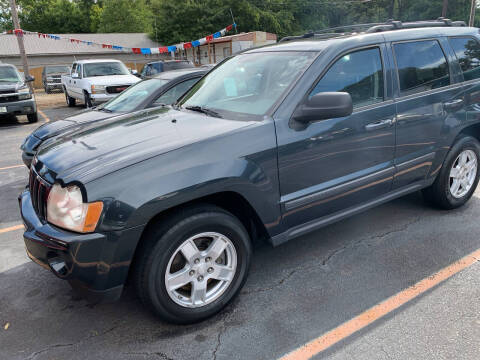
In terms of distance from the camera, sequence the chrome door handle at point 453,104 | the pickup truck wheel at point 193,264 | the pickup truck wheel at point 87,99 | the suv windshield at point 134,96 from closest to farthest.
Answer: the pickup truck wheel at point 193,264, the chrome door handle at point 453,104, the suv windshield at point 134,96, the pickup truck wheel at point 87,99

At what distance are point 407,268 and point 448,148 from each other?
138 centimetres

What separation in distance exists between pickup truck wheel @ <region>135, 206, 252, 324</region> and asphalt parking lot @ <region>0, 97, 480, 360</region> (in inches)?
6.2

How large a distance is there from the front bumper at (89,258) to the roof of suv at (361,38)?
79.6 inches

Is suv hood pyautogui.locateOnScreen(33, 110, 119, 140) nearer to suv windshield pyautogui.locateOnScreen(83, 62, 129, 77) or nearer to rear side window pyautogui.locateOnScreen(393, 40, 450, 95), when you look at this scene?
rear side window pyautogui.locateOnScreen(393, 40, 450, 95)

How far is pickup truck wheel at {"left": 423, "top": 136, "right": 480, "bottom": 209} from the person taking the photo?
3971 mm

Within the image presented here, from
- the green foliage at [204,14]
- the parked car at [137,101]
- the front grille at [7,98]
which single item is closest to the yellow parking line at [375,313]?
the parked car at [137,101]

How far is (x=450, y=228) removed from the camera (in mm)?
3867

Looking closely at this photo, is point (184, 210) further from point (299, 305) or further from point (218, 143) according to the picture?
point (299, 305)

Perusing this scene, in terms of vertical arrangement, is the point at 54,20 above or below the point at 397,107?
above

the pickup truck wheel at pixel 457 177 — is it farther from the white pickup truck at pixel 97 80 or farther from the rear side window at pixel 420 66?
the white pickup truck at pixel 97 80

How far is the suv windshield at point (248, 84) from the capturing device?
3.01 meters

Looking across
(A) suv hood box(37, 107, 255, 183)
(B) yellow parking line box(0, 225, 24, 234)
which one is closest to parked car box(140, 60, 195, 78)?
(B) yellow parking line box(0, 225, 24, 234)

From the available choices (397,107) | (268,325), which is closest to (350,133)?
(397,107)

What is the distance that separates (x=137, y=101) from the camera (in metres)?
6.01
